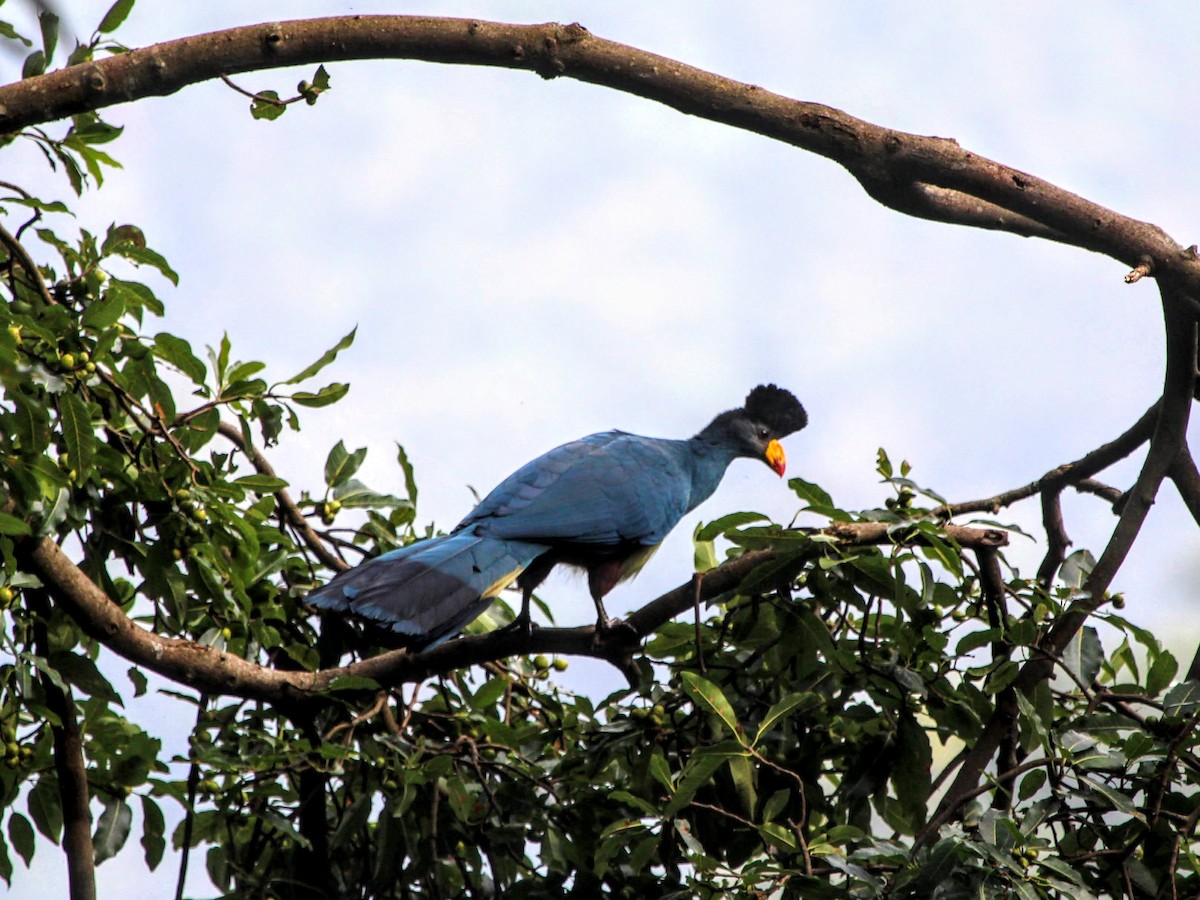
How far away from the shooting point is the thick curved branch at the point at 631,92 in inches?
119

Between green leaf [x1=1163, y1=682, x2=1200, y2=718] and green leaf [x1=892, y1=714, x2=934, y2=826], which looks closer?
green leaf [x1=1163, y1=682, x2=1200, y2=718]

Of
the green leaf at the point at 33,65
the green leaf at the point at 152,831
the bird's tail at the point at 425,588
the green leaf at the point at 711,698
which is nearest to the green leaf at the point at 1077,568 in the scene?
the green leaf at the point at 711,698

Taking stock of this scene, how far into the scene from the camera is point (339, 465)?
395cm

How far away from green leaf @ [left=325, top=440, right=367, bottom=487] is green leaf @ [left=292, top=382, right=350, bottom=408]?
1.58 feet

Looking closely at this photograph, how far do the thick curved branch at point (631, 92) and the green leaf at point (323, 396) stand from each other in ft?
2.92

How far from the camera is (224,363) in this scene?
10.8ft

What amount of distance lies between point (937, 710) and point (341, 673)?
1598 millimetres

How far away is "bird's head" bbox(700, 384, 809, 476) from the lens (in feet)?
16.9

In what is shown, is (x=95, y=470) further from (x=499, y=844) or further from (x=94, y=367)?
(x=499, y=844)

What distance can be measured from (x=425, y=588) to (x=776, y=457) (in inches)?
89.8

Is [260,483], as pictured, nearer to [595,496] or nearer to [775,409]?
[595,496]

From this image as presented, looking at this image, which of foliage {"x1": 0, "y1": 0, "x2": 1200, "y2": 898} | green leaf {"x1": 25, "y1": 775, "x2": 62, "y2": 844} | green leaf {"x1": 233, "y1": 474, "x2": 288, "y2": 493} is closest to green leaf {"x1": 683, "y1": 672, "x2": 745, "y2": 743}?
foliage {"x1": 0, "y1": 0, "x2": 1200, "y2": 898}

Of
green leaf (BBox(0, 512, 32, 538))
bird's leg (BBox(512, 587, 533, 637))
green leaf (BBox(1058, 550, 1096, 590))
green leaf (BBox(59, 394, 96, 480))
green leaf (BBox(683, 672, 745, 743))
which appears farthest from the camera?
bird's leg (BBox(512, 587, 533, 637))

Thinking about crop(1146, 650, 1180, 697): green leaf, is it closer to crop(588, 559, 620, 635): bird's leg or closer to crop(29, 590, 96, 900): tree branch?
crop(588, 559, 620, 635): bird's leg
